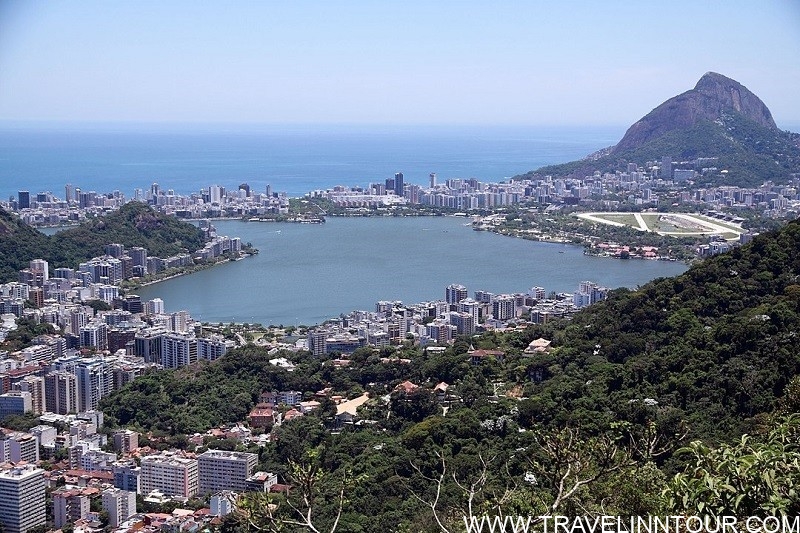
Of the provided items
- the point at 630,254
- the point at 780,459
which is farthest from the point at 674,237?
the point at 780,459

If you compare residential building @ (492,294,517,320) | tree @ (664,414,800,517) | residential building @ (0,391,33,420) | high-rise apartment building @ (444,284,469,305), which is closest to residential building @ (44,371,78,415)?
residential building @ (0,391,33,420)

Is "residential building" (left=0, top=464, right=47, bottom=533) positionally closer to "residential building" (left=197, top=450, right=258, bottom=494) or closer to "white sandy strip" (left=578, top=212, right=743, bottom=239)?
"residential building" (left=197, top=450, right=258, bottom=494)

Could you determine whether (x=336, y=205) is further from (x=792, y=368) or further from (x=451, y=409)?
(x=792, y=368)

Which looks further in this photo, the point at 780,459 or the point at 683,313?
the point at 683,313

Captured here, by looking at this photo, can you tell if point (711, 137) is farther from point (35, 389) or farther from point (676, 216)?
point (35, 389)

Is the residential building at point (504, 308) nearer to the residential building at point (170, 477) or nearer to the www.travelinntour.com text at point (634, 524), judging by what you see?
the residential building at point (170, 477)

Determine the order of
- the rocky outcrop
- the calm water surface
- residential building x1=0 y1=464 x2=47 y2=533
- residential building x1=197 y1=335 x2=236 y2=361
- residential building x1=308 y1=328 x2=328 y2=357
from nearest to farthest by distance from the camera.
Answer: residential building x1=0 y1=464 x2=47 y2=533
residential building x1=308 y1=328 x2=328 y2=357
residential building x1=197 y1=335 x2=236 y2=361
the calm water surface
the rocky outcrop

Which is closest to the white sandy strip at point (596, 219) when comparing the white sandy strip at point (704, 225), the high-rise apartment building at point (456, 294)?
the white sandy strip at point (704, 225)
